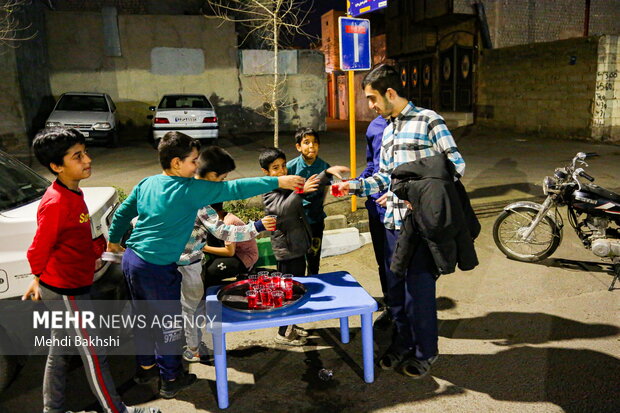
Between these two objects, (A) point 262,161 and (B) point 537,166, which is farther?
(B) point 537,166

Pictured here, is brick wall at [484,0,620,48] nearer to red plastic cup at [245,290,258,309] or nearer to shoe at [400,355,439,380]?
shoe at [400,355,439,380]

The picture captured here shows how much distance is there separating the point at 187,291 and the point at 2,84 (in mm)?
14051

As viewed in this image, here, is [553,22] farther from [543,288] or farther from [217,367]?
[217,367]

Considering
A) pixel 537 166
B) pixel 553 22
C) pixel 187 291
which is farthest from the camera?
pixel 553 22

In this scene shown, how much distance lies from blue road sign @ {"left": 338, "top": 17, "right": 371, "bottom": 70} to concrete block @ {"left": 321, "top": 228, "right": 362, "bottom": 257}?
2.20 meters

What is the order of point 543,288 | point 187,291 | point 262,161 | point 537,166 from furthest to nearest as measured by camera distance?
point 537,166 → point 543,288 → point 262,161 → point 187,291

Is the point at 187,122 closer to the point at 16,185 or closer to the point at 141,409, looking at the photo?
the point at 16,185

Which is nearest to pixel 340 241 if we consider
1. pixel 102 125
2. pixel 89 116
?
pixel 102 125

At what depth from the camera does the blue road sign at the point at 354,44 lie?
6.91 m

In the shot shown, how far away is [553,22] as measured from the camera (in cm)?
2278

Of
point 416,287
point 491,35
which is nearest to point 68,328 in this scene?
point 416,287

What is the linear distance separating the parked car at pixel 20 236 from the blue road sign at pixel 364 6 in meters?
4.26

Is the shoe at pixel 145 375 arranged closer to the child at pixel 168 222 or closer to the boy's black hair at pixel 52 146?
the child at pixel 168 222

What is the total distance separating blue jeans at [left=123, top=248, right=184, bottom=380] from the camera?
3.37 metres
